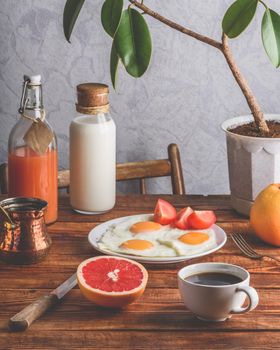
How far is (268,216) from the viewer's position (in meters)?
1.70

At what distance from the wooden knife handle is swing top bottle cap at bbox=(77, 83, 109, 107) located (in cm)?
57

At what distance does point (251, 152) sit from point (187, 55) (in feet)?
1.95

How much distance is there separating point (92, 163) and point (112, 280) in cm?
53

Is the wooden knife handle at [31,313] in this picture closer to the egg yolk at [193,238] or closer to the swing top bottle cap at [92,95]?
the egg yolk at [193,238]

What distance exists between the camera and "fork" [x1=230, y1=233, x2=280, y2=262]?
5.44ft

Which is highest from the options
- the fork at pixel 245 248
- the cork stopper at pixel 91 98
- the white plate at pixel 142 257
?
the cork stopper at pixel 91 98

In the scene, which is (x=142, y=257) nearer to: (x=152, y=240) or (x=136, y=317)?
(x=152, y=240)

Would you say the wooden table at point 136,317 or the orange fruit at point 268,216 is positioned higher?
the orange fruit at point 268,216

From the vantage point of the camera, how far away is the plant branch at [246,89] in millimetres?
1865

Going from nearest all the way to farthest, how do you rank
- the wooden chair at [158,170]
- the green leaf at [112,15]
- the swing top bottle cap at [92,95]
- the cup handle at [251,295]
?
the cup handle at [251,295]
the green leaf at [112,15]
the swing top bottle cap at [92,95]
the wooden chair at [158,170]

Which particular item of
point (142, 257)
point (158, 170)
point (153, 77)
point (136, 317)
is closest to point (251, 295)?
point (136, 317)

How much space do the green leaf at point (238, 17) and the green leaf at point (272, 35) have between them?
2.0 inches

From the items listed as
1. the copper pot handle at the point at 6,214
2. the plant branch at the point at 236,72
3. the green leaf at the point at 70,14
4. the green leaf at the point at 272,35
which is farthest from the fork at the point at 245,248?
the green leaf at the point at 70,14

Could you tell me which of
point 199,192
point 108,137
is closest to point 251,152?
point 108,137
